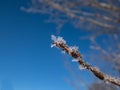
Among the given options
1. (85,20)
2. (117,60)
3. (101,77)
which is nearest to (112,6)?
(85,20)

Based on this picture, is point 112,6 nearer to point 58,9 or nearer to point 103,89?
point 58,9

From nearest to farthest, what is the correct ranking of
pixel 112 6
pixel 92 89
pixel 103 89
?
pixel 112 6
pixel 103 89
pixel 92 89

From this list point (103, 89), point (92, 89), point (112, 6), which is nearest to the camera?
point (112, 6)

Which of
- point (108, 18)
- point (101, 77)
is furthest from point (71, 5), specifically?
point (101, 77)

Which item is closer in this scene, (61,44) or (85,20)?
(61,44)

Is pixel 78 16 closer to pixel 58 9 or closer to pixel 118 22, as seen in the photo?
pixel 58 9

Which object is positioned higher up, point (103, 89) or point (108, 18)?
point (108, 18)

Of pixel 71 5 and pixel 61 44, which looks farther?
pixel 71 5

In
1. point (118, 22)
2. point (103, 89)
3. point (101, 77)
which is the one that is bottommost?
point (101, 77)

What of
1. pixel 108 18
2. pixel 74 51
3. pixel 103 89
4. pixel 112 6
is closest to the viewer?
pixel 74 51
